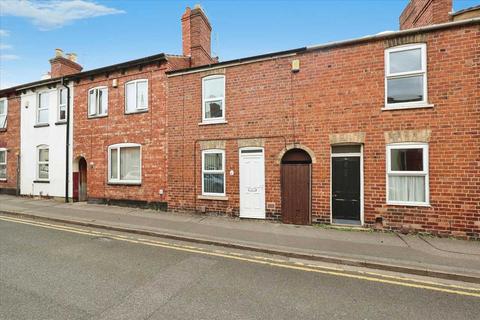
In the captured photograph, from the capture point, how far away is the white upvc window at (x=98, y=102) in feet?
43.8

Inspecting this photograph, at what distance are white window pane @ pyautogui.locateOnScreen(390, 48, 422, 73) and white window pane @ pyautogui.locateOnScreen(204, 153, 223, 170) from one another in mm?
6624

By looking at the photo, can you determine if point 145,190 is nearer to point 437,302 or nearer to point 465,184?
point 437,302

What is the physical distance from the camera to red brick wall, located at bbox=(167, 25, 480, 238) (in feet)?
24.7

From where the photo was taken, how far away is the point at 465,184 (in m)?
7.47

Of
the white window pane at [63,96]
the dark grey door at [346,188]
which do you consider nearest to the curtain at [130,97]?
the white window pane at [63,96]

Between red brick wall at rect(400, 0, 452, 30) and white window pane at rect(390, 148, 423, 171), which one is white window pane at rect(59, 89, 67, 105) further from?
red brick wall at rect(400, 0, 452, 30)

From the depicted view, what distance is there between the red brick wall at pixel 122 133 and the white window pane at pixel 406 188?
28.2 ft

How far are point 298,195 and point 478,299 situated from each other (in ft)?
17.6

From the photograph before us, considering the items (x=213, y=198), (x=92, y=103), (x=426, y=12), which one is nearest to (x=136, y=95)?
(x=92, y=103)

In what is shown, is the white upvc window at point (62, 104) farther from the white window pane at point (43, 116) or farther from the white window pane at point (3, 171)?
the white window pane at point (3, 171)

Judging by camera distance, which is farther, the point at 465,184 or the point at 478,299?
the point at 465,184

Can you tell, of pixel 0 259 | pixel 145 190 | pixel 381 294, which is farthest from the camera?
pixel 145 190

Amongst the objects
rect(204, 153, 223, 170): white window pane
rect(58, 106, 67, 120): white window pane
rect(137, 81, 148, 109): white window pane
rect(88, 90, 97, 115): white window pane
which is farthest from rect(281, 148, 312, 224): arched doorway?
rect(58, 106, 67, 120): white window pane

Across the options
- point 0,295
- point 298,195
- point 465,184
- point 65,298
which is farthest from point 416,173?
point 0,295
